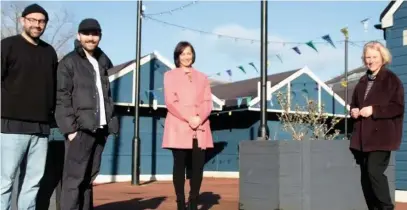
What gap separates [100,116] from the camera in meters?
4.74

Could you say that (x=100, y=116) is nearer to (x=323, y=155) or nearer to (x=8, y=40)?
(x=8, y=40)

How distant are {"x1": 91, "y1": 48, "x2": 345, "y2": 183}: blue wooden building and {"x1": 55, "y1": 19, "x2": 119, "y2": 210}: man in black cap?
12.5 metres

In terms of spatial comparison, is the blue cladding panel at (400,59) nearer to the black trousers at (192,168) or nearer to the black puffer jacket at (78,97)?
the black trousers at (192,168)

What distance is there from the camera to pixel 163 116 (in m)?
18.7

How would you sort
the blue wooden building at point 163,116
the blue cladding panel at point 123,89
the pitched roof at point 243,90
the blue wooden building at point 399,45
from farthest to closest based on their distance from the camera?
the pitched roof at point 243,90 → the blue wooden building at point 163,116 → the blue cladding panel at point 123,89 → the blue wooden building at point 399,45

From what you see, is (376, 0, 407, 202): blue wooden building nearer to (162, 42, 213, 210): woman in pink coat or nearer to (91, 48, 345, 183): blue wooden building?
(162, 42, 213, 210): woman in pink coat

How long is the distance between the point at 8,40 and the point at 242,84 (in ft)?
73.9

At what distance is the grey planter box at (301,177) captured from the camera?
644 centimetres

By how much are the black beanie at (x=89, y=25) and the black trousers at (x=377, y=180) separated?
262 cm

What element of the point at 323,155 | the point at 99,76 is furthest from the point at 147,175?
the point at 99,76

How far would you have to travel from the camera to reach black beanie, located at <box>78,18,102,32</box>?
478cm

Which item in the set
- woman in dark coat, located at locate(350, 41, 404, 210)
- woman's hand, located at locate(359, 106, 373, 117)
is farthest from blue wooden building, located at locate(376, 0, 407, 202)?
woman's hand, located at locate(359, 106, 373, 117)

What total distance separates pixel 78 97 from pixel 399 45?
6838 mm

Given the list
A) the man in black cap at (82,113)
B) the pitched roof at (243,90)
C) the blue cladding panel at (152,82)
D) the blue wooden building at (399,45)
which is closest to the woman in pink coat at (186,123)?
the man in black cap at (82,113)
